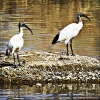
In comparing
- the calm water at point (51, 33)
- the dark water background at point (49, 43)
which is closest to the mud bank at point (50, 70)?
the dark water background at point (49, 43)

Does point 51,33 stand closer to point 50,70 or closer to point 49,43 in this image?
point 49,43

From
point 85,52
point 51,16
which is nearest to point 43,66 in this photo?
point 85,52

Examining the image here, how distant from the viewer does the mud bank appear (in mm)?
20734

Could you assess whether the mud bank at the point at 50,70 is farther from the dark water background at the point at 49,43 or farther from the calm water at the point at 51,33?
the calm water at the point at 51,33

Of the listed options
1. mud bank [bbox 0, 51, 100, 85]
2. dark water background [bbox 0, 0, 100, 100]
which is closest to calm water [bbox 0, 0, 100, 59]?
dark water background [bbox 0, 0, 100, 100]

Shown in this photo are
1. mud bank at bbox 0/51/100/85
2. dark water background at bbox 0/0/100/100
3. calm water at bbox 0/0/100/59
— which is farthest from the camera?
calm water at bbox 0/0/100/59

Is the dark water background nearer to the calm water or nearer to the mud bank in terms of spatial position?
the calm water

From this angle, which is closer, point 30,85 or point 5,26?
point 30,85

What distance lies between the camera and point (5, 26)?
4384 centimetres

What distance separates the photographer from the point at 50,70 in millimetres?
21156

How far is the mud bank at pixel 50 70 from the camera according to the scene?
2073 cm

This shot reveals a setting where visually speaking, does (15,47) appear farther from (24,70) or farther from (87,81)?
(87,81)

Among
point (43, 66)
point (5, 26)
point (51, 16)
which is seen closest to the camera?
point (43, 66)

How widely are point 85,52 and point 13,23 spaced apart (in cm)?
1760
